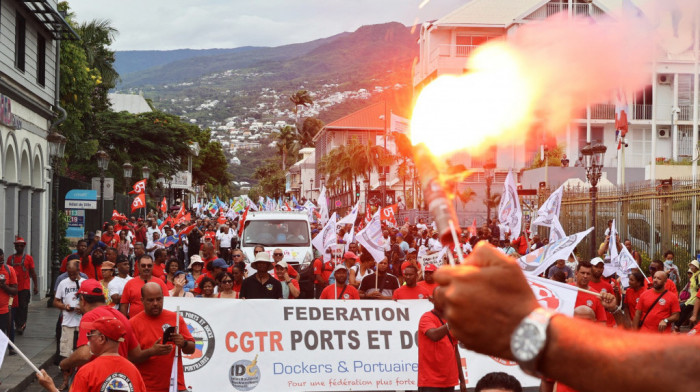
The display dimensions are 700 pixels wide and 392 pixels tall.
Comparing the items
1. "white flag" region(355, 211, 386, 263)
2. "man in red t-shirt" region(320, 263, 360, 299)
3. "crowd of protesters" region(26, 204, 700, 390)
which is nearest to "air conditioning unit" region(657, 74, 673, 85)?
"crowd of protesters" region(26, 204, 700, 390)

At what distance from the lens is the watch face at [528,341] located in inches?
77.4

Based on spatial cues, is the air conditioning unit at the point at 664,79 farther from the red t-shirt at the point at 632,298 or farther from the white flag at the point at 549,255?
the white flag at the point at 549,255

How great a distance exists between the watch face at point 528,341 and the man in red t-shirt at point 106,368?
14.4 feet

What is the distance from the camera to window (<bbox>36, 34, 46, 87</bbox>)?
23438 millimetres

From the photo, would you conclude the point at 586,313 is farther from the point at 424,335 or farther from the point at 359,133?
the point at 359,133

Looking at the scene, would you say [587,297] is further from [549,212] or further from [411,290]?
[549,212]

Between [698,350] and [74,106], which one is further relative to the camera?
[74,106]

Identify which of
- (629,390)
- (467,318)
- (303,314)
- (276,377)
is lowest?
(276,377)

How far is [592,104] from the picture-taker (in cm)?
802

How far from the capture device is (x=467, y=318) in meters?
2.06

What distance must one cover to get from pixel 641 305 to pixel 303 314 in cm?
476

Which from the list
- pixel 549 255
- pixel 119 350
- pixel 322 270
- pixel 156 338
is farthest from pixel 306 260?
pixel 119 350

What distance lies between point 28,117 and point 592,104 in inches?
714

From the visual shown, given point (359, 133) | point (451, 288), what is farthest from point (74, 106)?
point (359, 133)
